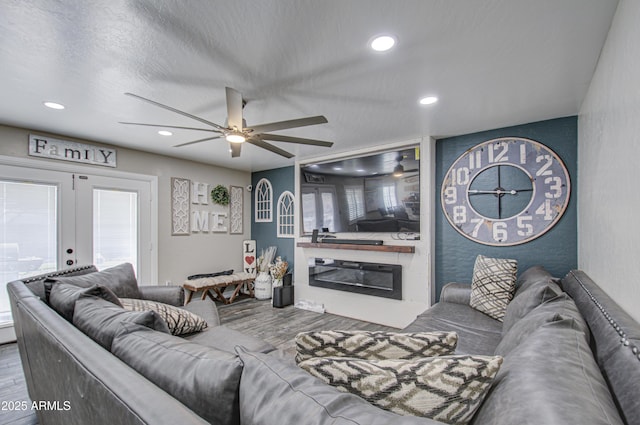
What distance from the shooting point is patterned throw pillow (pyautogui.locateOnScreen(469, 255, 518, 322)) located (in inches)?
93.4

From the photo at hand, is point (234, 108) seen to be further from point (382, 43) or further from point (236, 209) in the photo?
point (236, 209)

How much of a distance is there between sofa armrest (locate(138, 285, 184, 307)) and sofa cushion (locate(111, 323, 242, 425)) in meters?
1.62

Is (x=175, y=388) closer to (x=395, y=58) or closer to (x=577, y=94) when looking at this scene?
(x=395, y=58)

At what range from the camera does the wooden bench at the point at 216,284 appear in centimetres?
425

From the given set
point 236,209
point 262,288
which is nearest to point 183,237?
point 236,209

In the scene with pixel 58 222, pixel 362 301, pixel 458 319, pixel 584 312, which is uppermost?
pixel 58 222

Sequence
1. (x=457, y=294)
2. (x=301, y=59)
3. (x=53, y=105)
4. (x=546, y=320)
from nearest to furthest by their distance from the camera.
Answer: (x=546, y=320), (x=301, y=59), (x=53, y=105), (x=457, y=294)

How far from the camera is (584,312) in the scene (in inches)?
58.4

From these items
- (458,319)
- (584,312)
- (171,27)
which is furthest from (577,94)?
(171,27)

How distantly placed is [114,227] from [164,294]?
1.95 m

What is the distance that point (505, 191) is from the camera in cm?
302

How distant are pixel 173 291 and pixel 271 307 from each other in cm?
206

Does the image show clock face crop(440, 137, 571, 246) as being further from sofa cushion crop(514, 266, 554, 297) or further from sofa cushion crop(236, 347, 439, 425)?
sofa cushion crop(236, 347, 439, 425)

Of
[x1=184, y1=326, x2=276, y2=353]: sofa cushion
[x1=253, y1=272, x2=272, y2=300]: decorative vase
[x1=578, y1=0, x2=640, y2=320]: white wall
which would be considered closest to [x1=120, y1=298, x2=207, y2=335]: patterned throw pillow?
[x1=184, y1=326, x2=276, y2=353]: sofa cushion
